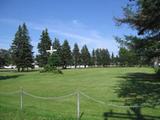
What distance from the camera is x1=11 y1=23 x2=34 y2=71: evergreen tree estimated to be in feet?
265

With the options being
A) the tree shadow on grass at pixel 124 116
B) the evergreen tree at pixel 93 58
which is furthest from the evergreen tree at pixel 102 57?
the tree shadow on grass at pixel 124 116

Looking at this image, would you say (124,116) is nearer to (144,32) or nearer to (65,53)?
(144,32)

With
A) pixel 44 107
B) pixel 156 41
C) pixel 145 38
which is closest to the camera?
pixel 44 107

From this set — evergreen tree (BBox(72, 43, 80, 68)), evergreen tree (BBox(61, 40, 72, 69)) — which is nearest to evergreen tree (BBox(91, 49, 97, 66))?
evergreen tree (BBox(72, 43, 80, 68))

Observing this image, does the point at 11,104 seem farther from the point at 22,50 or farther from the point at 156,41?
the point at 22,50

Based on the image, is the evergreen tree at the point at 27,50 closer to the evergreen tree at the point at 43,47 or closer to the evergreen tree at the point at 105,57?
the evergreen tree at the point at 43,47

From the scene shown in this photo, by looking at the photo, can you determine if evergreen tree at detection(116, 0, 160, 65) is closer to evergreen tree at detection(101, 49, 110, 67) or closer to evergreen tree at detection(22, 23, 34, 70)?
evergreen tree at detection(22, 23, 34, 70)

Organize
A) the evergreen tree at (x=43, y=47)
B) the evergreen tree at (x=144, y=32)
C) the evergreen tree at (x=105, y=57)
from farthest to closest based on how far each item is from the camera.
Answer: the evergreen tree at (x=105, y=57) < the evergreen tree at (x=43, y=47) < the evergreen tree at (x=144, y=32)

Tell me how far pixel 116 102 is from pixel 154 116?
413 cm

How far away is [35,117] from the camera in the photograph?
40.4ft

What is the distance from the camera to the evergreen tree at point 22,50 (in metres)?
80.6

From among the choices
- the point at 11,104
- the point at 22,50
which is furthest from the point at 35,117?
the point at 22,50

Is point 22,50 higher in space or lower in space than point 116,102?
higher

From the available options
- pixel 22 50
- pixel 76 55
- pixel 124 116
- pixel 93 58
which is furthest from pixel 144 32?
pixel 93 58
